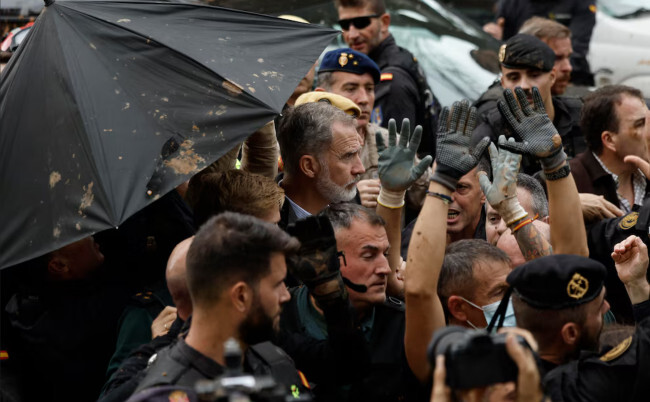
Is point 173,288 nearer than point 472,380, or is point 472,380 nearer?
point 472,380

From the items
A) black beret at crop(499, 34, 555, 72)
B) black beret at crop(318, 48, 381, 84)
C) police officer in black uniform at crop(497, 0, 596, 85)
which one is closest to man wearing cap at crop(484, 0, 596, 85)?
police officer in black uniform at crop(497, 0, 596, 85)

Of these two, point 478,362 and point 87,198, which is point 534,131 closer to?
point 478,362

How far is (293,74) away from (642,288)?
190cm

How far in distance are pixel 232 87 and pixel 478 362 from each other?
2100 mm

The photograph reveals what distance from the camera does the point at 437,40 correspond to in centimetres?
920

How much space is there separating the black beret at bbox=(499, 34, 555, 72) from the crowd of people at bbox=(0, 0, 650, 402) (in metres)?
0.47

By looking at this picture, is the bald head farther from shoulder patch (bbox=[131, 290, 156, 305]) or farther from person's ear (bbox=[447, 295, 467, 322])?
person's ear (bbox=[447, 295, 467, 322])

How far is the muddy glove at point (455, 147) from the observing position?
14.3 ft

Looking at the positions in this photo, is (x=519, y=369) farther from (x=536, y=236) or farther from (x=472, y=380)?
(x=536, y=236)

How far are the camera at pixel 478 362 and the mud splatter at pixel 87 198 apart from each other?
186cm

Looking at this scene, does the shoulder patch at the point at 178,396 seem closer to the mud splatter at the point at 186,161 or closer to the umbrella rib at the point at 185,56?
the mud splatter at the point at 186,161

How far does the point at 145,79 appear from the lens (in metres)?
4.59

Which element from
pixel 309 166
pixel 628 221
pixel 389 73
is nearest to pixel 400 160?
pixel 309 166

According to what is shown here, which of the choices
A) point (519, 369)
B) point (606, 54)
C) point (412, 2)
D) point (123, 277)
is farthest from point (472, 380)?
point (606, 54)
